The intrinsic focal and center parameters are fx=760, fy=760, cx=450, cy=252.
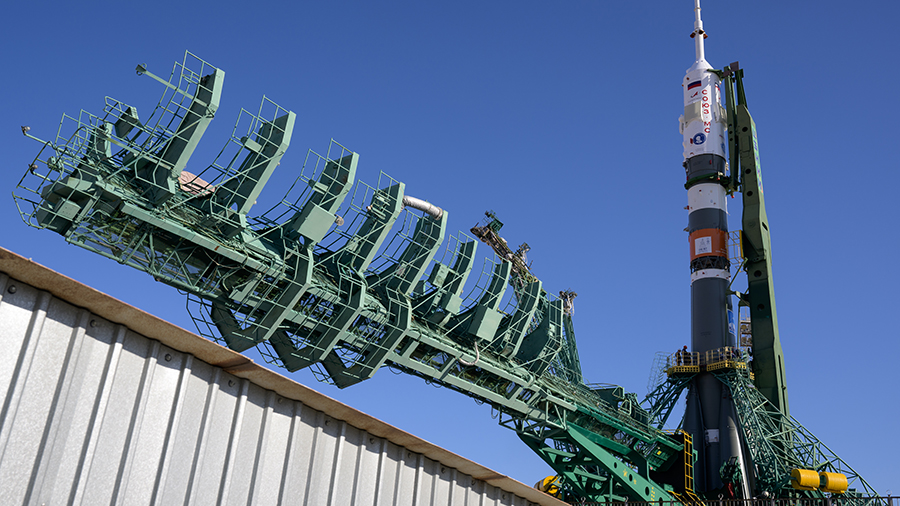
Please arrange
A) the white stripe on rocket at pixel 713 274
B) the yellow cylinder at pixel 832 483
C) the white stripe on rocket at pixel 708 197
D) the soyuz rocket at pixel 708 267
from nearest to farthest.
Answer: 1. the yellow cylinder at pixel 832 483
2. the soyuz rocket at pixel 708 267
3. the white stripe on rocket at pixel 713 274
4. the white stripe on rocket at pixel 708 197

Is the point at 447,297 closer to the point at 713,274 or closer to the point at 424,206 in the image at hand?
the point at 424,206

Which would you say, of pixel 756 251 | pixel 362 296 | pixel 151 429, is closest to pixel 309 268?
pixel 362 296

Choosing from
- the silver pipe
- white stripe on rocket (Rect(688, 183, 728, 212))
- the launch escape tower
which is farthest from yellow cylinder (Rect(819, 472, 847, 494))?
the silver pipe

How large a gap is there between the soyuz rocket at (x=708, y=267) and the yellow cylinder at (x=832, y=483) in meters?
4.15

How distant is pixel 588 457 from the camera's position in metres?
38.9

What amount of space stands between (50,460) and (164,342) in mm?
2161

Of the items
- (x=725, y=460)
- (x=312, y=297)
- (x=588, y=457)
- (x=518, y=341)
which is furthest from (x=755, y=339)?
(x=312, y=297)

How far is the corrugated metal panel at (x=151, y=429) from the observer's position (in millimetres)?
9703

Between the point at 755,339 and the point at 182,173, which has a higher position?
the point at 755,339

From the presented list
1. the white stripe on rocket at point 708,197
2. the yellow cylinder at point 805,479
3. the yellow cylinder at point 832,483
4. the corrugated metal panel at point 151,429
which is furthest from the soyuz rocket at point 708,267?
the corrugated metal panel at point 151,429

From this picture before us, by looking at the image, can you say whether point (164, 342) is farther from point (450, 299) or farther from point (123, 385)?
point (450, 299)

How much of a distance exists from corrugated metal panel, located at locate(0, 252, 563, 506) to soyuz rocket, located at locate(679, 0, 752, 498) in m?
34.7

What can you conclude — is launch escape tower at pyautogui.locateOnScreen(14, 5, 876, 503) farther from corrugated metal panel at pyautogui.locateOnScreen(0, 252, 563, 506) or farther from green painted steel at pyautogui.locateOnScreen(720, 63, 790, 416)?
corrugated metal panel at pyautogui.locateOnScreen(0, 252, 563, 506)

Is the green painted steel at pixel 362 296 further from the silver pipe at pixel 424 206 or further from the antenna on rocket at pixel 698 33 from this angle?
the antenna on rocket at pixel 698 33
